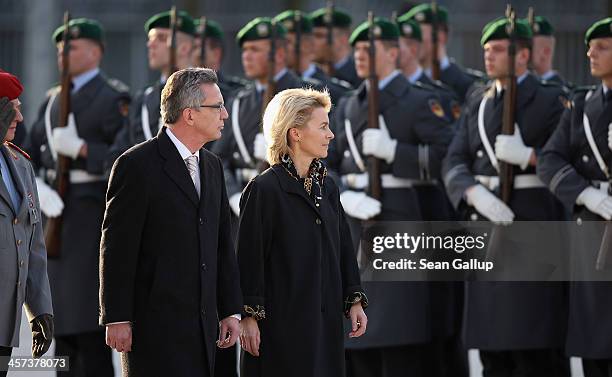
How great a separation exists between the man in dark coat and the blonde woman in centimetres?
19

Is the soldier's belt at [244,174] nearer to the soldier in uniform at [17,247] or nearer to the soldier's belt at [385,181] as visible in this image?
the soldier's belt at [385,181]

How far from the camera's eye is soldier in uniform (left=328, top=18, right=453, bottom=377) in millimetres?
9250

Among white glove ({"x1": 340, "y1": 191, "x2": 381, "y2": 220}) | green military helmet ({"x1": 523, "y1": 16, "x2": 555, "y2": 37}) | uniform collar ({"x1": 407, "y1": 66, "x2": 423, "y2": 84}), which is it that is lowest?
white glove ({"x1": 340, "y1": 191, "x2": 381, "y2": 220})

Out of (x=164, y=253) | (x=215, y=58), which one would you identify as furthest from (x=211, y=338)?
(x=215, y=58)

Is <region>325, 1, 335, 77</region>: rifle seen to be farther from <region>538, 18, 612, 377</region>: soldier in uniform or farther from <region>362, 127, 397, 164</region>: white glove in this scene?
<region>538, 18, 612, 377</region>: soldier in uniform

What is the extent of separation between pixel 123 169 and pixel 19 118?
52 cm

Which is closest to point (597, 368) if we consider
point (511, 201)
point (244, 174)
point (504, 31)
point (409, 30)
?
point (511, 201)

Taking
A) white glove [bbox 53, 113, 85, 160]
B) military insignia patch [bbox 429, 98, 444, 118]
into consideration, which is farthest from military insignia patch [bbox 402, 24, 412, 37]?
white glove [bbox 53, 113, 85, 160]

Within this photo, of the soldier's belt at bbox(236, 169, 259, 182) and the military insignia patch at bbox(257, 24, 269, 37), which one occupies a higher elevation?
the military insignia patch at bbox(257, 24, 269, 37)

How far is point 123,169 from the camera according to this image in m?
6.51

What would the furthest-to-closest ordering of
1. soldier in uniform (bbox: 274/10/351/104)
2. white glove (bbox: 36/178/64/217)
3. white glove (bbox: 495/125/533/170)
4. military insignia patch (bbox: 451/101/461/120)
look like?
soldier in uniform (bbox: 274/10/351/104)
military insignia patch (bbox: 451/101/461/120)
white glove (bbox: 36/178/64/217)
white glove (bbox: 495/125/533/170)

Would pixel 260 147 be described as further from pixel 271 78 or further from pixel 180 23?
pixel 180 23

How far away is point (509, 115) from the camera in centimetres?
902

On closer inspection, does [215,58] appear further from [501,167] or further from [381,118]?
[501,167]
